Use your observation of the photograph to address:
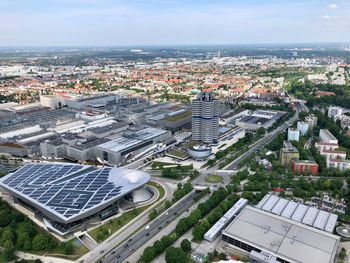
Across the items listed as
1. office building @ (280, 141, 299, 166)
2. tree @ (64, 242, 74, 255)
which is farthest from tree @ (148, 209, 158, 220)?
office building @ (280, 141, 299, 166)

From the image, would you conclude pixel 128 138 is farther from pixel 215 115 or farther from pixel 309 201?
pixel 309 201

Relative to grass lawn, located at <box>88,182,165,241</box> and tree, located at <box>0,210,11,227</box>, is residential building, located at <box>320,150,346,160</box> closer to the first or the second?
grass lawn, located at <box>88,182,165,241</box>

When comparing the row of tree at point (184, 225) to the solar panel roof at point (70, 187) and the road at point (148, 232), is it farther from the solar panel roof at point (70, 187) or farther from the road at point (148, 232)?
the solar panel roof at point (70, 187)

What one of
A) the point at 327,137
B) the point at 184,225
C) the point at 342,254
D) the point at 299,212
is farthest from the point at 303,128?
the point at 184,225

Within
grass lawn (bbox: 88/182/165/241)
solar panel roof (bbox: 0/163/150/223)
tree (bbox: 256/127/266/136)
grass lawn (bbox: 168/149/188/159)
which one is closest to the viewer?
grass lawn (bbox: 88/182/165/241)

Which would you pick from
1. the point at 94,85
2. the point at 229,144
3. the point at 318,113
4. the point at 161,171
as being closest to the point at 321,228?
the point at 161,171
